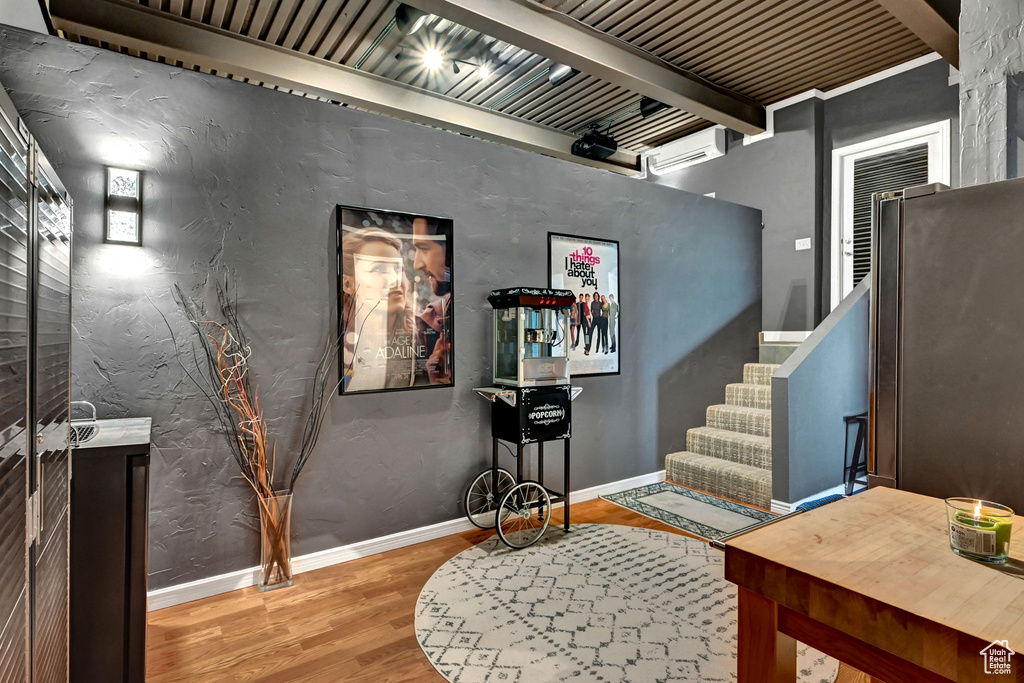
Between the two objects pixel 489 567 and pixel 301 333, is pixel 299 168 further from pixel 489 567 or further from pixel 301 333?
pixel 489 567

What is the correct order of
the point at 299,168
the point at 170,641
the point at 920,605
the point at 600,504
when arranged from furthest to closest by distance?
the point at 600,504 → the point at 299,168 → the point at 170,641 → the point at 920,605

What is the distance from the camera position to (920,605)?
73 cm

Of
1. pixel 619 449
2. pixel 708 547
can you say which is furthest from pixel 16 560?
pixel 619 449

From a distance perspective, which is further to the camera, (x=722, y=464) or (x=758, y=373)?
(x=758, y=373)

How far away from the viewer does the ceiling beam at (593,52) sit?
10.9ft

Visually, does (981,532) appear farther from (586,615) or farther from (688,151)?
(688,151)

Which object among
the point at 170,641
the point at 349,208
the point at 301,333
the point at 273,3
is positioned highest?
the point at 273,3

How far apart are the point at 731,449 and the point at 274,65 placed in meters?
4.87

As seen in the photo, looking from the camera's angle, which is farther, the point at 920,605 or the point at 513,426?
the point at 513,426

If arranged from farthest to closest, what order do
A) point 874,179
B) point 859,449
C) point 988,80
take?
point 874,179 → point 859,449 → point 988,80

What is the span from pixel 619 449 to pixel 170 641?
3.14 metres

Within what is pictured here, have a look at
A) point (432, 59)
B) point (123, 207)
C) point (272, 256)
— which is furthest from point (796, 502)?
point (432, 59)

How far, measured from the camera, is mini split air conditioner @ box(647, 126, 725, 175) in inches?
231

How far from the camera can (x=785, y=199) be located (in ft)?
17.6
